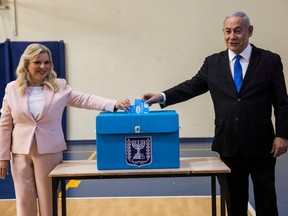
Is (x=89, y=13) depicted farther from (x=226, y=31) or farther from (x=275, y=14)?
(x=226, y=31)

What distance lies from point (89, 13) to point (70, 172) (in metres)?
5.71

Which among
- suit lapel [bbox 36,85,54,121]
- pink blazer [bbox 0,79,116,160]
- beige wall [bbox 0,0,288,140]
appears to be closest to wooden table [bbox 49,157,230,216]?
pink blazer [bbox 0,79,116,160]

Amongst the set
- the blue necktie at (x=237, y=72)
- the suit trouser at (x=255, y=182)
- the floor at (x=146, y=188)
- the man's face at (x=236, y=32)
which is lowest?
the floor at (x=146, y=188)

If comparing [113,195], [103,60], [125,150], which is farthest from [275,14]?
[125,150]

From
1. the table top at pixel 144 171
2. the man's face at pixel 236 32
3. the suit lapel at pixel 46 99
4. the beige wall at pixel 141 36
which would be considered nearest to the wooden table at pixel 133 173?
the table top at pixel 144 171

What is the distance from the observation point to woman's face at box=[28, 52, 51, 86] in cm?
254

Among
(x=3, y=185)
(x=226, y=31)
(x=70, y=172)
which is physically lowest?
(x=3, y=185)

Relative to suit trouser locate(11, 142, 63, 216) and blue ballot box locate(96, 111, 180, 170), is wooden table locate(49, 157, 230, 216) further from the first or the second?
suit trouser locate(11, 142, 63, 216)

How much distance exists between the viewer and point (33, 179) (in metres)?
2.61

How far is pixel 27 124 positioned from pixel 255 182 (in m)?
1.52

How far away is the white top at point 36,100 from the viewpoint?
254 cm

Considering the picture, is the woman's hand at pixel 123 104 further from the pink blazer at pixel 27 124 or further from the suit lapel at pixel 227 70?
the suit lapel at pixel 227 70

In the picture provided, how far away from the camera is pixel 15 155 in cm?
259

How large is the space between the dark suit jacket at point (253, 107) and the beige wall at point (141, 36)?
16.9ft
